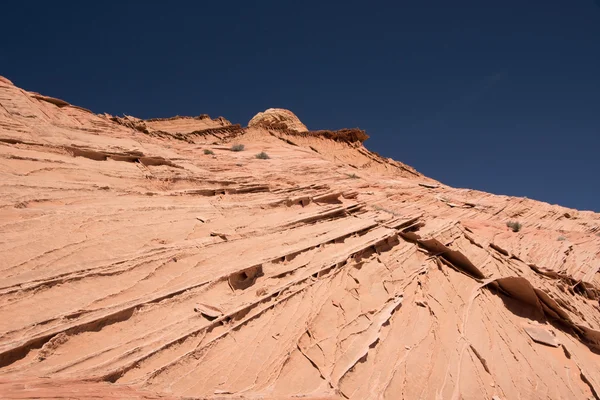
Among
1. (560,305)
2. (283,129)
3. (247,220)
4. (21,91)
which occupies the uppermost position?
(283,129)

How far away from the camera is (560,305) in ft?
31.2

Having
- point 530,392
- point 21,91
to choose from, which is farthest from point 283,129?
point 530,392

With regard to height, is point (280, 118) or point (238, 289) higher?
point (280, 118)

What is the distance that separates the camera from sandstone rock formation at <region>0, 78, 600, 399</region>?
4.42m

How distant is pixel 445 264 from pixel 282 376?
593cm

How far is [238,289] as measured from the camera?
619cm

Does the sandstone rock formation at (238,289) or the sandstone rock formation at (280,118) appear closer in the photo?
the sandstone rock formation at (238,289)

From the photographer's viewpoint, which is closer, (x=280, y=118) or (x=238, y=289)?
(x=238, y=289)

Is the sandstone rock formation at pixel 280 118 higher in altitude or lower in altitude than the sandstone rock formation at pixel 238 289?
higher

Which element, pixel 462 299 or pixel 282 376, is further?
pixel 462 299

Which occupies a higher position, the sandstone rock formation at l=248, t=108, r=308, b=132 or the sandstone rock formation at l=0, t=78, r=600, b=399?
the sandstone rock formation at l=248, t=108, r=308, b=132

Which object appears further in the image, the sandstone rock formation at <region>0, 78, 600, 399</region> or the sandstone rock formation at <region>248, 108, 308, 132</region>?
the sandstone rock formation at <region>248, 108, 308, 132</region>

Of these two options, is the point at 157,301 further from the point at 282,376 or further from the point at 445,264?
the point at 445,264

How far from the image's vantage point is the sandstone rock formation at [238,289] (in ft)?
14.5
